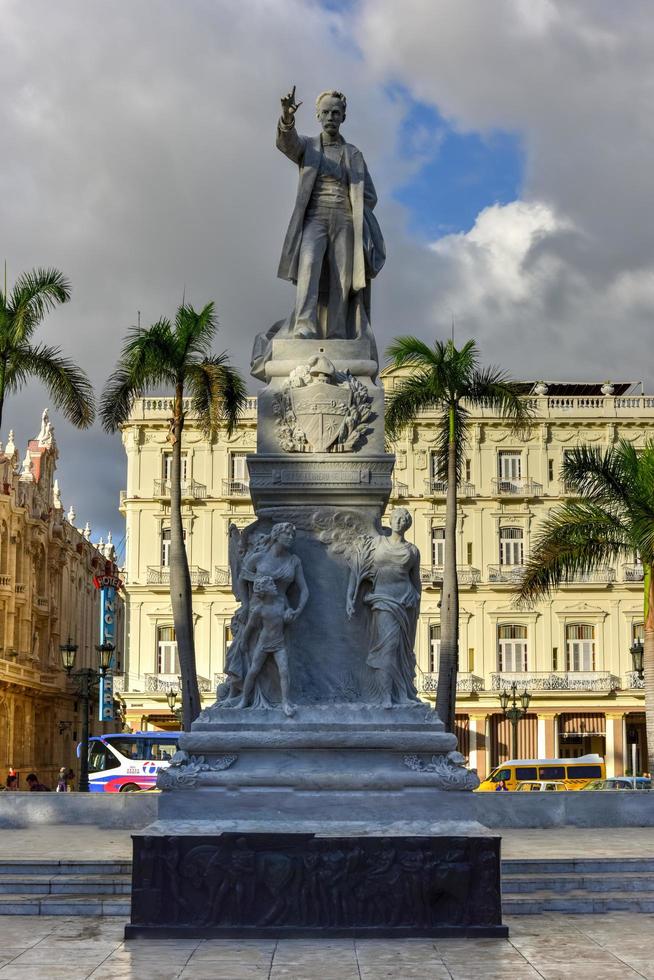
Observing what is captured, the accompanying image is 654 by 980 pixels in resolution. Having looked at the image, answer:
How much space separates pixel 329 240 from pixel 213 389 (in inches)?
931

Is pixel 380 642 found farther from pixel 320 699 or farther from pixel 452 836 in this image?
pixel 452 836

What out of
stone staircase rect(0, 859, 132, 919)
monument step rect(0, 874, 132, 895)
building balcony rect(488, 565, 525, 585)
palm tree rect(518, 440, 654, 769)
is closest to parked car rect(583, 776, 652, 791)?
palm tree rect(518, 440, 654, 769)

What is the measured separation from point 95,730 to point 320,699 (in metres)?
71.2

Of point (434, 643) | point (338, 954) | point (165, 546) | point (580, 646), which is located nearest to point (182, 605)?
point (338, 954)

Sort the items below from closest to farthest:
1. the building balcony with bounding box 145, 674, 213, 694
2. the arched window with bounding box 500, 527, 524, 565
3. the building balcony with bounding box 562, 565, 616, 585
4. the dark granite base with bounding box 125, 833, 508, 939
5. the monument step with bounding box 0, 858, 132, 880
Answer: the dark granite base with bounding box 125, 833, 508, 939
the monument step with bounding box 0, 858, 132, 880
the building balcony with bounding box 145, 674, 213, 694
the building balcony with bounding box 562, 565, 616, 585
the arched window with bounding box 500, 527, 524, 565

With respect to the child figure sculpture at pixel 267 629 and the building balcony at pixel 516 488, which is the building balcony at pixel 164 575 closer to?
the building balcony at pixel 516 488

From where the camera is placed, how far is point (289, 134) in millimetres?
12836

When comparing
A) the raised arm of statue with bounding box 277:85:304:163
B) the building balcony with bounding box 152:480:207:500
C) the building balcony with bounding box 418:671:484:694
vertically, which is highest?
the building balcony with bounding box 152:480:207:500

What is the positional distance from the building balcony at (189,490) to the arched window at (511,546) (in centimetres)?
1276

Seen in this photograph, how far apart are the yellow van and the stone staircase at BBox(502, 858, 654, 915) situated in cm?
2635

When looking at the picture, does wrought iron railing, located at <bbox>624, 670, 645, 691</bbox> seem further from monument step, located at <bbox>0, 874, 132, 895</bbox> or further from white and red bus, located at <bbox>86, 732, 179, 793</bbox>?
monument step, located at <bbox>0, 874, 132, 895</bbox>

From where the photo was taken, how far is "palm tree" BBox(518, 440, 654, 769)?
28.1 m

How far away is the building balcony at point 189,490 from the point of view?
195ft

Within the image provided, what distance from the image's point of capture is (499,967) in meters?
8.95
